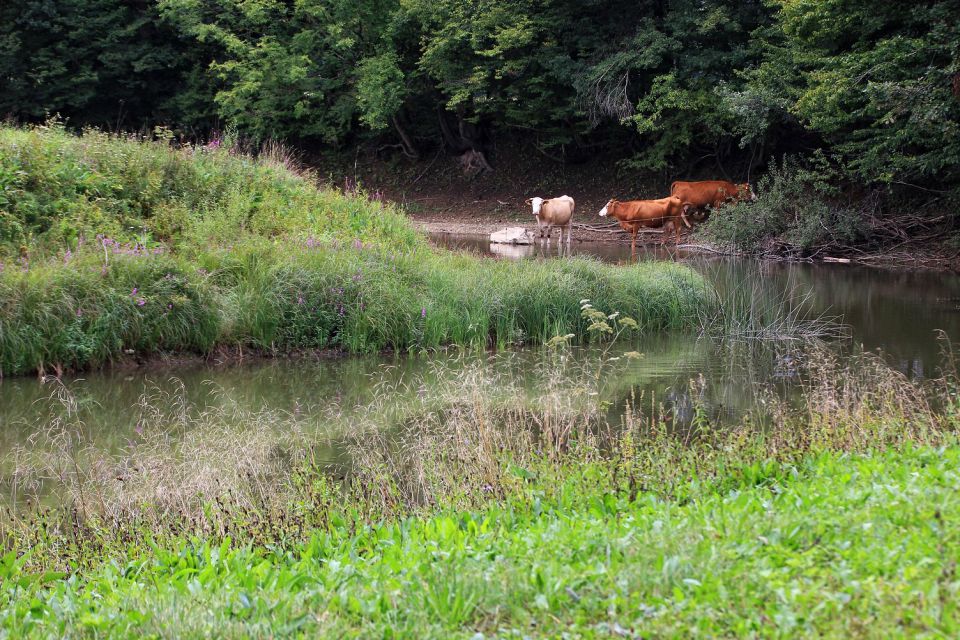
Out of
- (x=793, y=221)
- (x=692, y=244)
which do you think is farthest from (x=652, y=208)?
(x=793, y=221)

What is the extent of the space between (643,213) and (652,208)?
0.33 meters

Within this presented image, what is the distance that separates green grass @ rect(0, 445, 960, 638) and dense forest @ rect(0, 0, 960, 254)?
17139mm

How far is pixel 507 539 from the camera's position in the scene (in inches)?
187

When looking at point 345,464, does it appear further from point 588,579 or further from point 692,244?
point 692,244

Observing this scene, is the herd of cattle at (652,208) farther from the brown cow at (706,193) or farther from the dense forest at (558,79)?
the dense forest at (558,79)

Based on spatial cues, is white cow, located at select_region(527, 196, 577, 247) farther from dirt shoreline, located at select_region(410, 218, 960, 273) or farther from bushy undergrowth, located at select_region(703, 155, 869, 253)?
bushy undergrowth, located at select_region(703, 155, 869, 253)

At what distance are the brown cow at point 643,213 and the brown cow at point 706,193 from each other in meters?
1.63

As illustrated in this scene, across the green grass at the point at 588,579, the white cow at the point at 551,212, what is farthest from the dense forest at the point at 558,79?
the green grass at the point at 588,579

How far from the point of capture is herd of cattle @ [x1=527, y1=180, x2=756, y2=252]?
2509 centimetres

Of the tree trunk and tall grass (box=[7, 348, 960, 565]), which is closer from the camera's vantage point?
tall grass (box=[7, 348, 960, 565])

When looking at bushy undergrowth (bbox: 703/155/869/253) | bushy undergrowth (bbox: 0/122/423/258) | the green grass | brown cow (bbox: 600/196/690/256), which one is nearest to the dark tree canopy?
bushy undergrowth (bbox: 703/155/869/253)

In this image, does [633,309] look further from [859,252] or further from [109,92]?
[109,92]

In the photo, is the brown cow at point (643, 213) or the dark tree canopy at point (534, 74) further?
the brown cow at point (643, 213)

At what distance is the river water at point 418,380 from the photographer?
9336 mm
